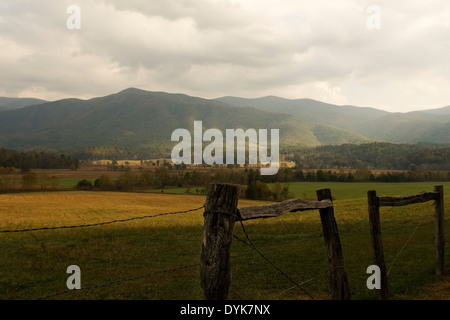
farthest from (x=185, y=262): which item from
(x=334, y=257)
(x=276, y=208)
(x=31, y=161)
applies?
(x=31, y=161)

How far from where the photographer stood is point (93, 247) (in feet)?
67.7

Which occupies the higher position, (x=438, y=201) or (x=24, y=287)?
(x=438, y=201)

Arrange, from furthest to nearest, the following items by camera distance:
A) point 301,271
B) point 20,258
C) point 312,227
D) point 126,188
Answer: point 126,188, point 312,227, point 20,258, point 301,271

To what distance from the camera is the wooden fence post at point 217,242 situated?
447 centimetres

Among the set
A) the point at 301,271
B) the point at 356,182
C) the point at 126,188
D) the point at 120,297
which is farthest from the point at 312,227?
the point at 356,182

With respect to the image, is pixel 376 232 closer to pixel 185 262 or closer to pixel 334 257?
pixel 334 257

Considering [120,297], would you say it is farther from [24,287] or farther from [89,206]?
[89,206]

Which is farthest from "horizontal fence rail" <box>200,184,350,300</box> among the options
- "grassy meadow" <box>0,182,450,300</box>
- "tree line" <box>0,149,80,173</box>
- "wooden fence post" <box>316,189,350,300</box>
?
"tree line" <box>0,149,80,173</box>

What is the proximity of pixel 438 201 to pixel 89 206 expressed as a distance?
184ft

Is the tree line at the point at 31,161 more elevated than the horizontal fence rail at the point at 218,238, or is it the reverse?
the tree line at the point at 31,161

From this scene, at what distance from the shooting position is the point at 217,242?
448 cm

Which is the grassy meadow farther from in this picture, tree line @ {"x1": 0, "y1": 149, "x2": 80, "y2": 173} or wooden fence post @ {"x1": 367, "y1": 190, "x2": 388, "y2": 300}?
tree line @ {"x1": 0, "y1": 149, "x2": 80, "y2": 173}

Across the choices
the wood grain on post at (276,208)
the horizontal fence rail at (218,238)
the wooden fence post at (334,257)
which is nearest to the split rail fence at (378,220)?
the wooden fence post at (334,257)

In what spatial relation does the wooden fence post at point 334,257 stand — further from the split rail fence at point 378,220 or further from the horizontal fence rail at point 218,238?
the horizontal fence rail at point 218,238
